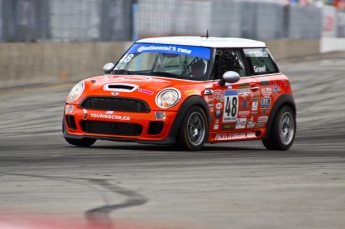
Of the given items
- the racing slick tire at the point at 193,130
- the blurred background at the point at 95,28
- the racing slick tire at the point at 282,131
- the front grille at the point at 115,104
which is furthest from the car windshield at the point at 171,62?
the blurred background at the point at 95,28

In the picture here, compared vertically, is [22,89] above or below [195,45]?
below

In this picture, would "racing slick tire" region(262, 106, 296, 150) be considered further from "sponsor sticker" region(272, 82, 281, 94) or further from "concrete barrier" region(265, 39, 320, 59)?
"concrete barrier" region(265, 39, 320, 59)

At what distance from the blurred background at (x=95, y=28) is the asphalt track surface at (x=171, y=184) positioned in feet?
23.5

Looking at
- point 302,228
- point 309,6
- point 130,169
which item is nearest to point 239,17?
point 309,6

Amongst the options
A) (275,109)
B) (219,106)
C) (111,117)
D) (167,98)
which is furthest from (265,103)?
(111,117)

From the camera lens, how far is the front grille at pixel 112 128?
1118 centimetres

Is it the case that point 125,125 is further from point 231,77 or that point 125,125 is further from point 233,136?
point 233,136

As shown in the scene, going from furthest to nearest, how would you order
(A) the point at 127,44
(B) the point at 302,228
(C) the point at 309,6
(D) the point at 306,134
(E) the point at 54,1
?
(C) the point at 309,6
(A) the point at 127,44
(E) the point at 54,1
(D) the point at 306,134
(B) the point at 302,228

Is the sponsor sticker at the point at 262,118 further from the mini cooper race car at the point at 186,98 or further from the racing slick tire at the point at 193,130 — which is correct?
the racing slick tire at the point at 193,130

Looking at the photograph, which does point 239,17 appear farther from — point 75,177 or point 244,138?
point 75,177

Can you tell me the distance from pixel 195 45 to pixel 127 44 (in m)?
14.6

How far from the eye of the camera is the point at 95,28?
82.6 ft

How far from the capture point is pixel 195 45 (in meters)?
12.2

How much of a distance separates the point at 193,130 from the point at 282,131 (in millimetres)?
2196
